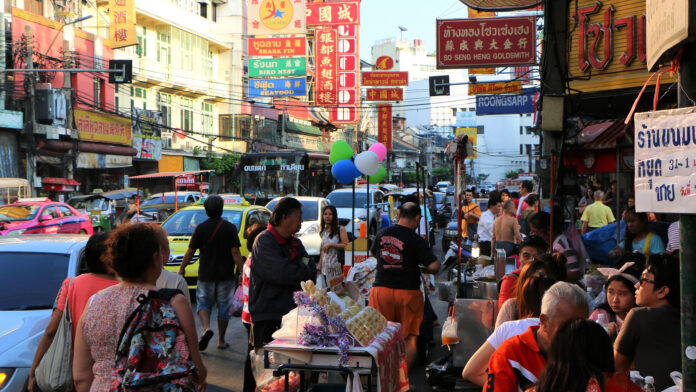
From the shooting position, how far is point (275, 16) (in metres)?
30.2

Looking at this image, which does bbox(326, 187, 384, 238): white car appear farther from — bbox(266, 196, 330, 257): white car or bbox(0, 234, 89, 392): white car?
bbox(0, 234, 89, 392): white car

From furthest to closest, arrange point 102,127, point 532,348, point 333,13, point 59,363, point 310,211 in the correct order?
point 102,127, point 333,13, point 310,211, point 59,363, point 532,348

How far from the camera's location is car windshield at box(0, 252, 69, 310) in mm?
6020

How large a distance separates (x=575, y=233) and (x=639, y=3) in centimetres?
709

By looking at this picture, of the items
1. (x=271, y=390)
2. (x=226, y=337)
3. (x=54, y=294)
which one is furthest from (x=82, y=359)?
(x=226, y=337)

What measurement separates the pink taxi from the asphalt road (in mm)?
10814

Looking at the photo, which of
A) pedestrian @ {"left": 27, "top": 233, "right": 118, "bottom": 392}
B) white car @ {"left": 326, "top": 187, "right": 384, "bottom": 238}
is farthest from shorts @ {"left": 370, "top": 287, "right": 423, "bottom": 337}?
white car @ {"left": 326, "top": 187, "right": 384, "bottom": 238}

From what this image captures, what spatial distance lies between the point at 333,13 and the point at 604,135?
82.8 ft

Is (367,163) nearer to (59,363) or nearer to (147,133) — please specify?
(59,363)

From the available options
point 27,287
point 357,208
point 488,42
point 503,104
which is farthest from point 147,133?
point 27,287

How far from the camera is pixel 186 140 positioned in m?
43.6

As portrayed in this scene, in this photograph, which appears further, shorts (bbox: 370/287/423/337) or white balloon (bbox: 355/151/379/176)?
white balloon (bbox: 355/151/379/176)

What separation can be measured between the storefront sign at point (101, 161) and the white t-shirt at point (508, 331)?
30986 millimetres

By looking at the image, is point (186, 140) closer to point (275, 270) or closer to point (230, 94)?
point (230, 94)
